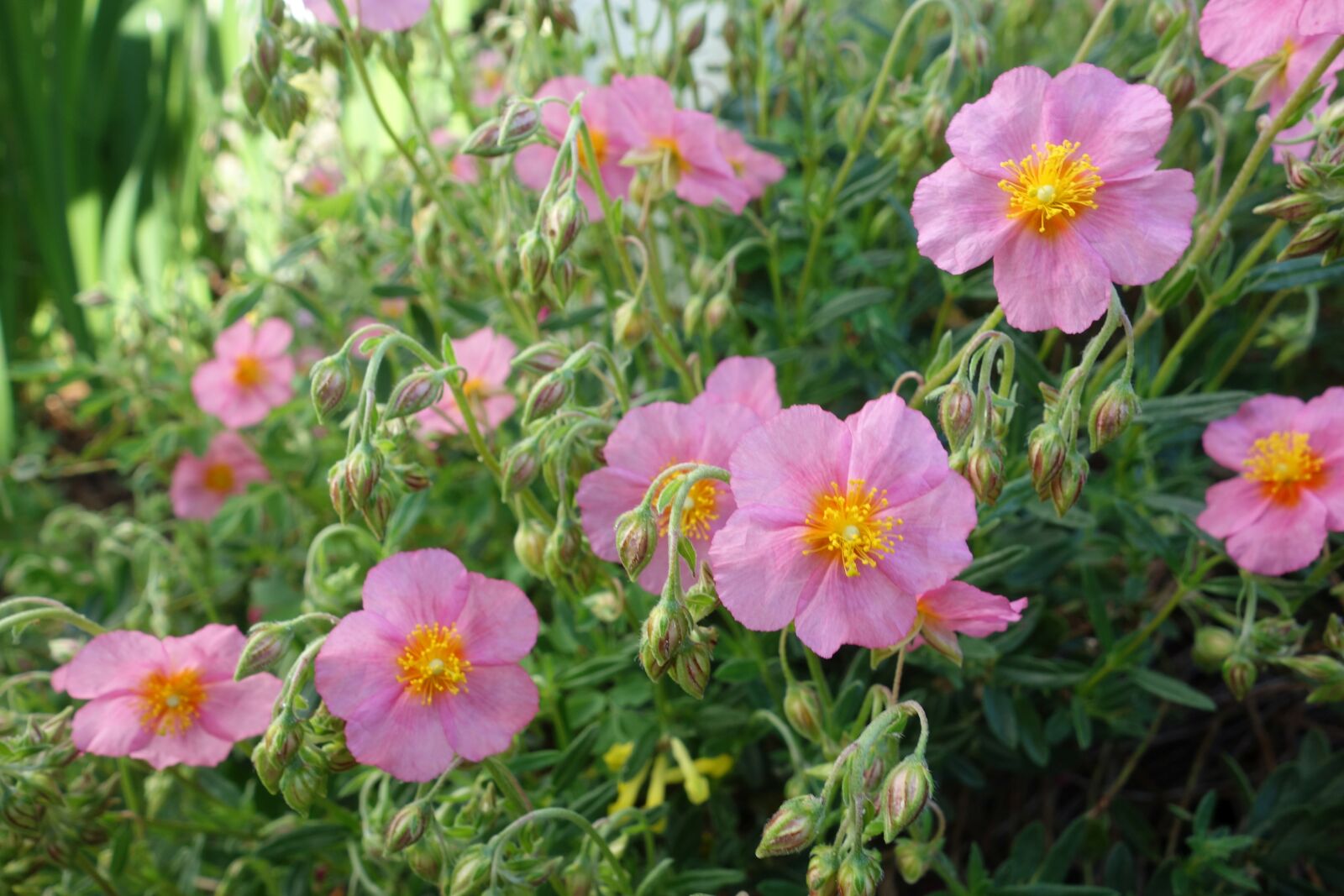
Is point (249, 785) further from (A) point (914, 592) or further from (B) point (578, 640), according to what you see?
(A) point (914, 592)

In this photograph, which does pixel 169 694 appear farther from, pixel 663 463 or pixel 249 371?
pixel 249 371

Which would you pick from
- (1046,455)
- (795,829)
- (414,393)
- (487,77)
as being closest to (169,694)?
(414,393)

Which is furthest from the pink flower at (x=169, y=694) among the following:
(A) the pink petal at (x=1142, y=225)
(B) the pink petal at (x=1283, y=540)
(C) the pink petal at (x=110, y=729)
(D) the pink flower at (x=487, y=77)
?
(D) the pink flower at (x=487, y=77)

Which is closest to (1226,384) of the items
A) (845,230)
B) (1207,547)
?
(1207,547)

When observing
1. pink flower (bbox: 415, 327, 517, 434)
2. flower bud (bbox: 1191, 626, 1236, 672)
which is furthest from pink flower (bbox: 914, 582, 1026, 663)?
pink flower (bbox: 415, 327, 517, 434)

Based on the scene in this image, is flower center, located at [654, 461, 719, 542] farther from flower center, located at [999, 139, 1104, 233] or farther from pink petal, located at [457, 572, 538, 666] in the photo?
Result: flower center, located at [999, 139, 1104, 233]

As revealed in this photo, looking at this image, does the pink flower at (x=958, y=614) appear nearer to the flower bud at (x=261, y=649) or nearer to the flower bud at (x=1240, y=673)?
the flower bud at (x=1240, y=673)
